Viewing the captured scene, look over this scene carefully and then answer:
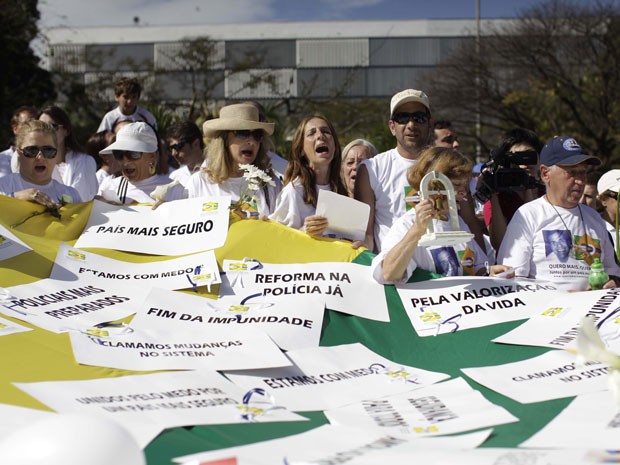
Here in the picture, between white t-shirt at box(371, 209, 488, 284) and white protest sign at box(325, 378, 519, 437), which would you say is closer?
white protest sign at box(325, 378, 519, 437)

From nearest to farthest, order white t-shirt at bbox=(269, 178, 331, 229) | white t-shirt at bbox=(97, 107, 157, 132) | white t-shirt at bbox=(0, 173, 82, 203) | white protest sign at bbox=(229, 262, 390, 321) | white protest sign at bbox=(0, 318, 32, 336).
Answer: white protest sign at bbox=(0, 318, 32, 336), white protest sign at bbox=(229, 262, 390, 321), white t-shirt at bbox=(269, 178, 331, 229), white t-shirt at bbox=(0, 173, 82, 203), white t-shirt at bbox=(97, 107, 157, 132)

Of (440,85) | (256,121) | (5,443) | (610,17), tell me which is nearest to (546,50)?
(610,17)

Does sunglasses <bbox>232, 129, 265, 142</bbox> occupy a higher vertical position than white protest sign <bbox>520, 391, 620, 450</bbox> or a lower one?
higher

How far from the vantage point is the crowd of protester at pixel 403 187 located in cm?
486

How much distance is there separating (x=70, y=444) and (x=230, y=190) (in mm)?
3605

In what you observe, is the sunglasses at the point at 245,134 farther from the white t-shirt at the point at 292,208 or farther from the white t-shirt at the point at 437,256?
the white t-shirt at the point at 437,256

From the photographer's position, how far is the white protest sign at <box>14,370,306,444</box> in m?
3.29

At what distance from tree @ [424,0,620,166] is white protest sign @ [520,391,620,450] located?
24239 millimetres

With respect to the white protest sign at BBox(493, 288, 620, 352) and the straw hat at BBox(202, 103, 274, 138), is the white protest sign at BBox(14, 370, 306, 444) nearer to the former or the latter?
the white protest sign at BBox(493, 288, 620, 352)

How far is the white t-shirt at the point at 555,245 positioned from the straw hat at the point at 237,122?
6.44 feet

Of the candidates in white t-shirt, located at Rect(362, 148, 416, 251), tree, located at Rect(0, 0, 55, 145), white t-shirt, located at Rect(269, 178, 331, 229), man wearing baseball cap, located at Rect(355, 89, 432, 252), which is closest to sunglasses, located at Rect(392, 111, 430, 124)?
man wearing baseball cap, located at Rect(355, 89, 432, 252)

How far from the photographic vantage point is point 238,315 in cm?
464

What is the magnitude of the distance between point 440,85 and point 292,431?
2793cm

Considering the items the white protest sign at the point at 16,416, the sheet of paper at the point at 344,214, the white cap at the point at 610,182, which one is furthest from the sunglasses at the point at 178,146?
the white protest sign at the point at 16,416
